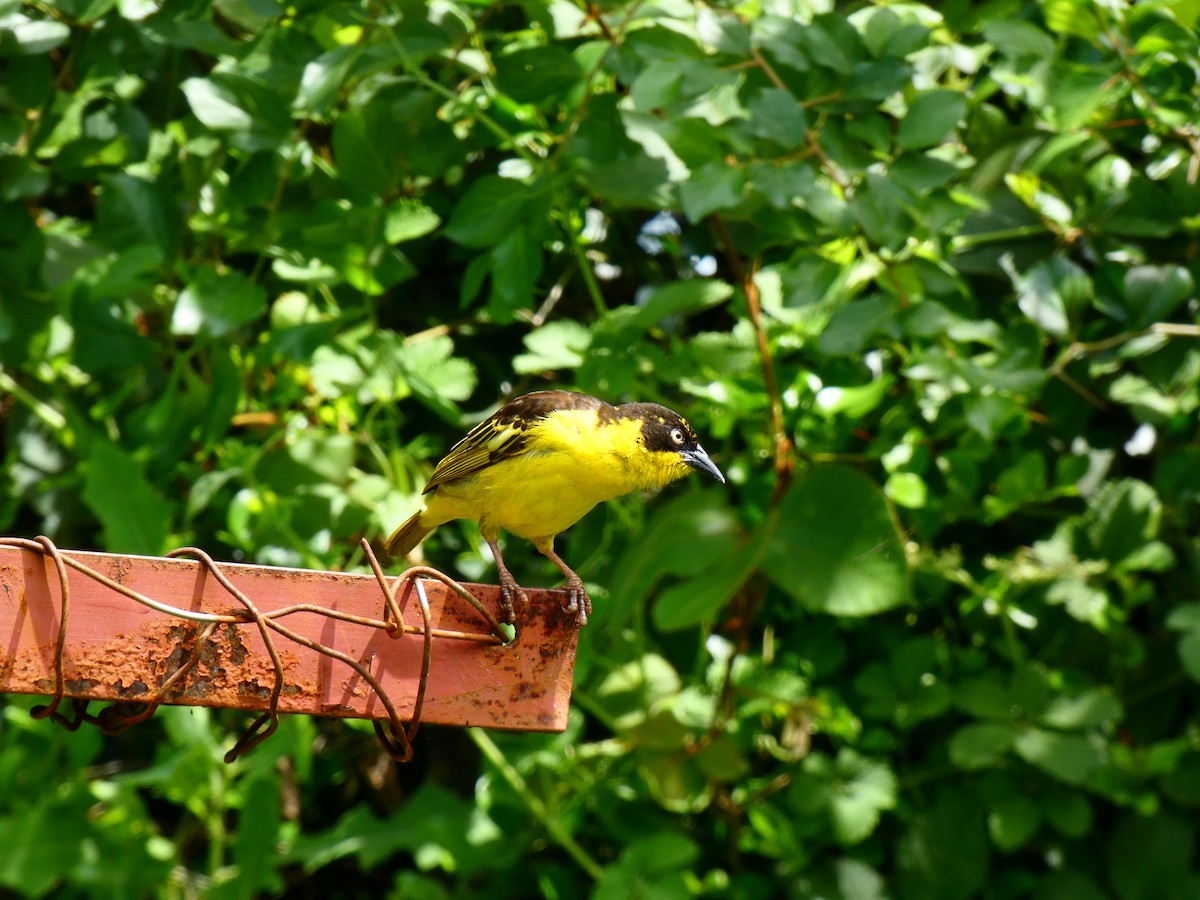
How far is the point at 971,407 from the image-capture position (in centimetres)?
327

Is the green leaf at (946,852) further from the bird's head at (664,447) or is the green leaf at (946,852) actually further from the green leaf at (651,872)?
the bird's head at (664,447)

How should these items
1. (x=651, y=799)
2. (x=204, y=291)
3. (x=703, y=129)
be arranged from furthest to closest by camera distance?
(x=651, y=799)
(x=204, y=291)
(x=703, y=129)

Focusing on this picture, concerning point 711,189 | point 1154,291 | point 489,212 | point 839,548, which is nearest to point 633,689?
point 839,548

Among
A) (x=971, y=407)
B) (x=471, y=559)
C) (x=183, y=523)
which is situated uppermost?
(x=971, y=407)

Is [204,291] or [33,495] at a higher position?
[204,291]

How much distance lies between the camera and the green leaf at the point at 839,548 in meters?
3.25

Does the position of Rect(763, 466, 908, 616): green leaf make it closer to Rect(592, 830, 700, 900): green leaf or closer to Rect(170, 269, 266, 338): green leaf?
Rect(592, 830, 700, 900): green leaf

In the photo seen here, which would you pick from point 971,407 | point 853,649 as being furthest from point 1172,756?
point 971,407

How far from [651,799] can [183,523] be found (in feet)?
5.15

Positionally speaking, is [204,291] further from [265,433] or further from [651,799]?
[651,799]

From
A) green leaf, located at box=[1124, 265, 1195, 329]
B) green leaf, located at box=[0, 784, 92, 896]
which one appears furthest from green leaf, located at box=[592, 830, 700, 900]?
green leaf, located at box=[1124, 265, 1195, 329]

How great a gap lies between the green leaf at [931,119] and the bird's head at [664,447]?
2.73 feet

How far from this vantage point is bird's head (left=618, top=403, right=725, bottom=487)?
9.28 ft

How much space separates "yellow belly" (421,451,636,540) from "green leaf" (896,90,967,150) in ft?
3.42
